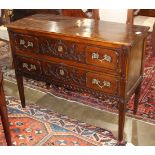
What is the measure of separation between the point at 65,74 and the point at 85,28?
0.43 metres

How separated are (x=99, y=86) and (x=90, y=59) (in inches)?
9.4

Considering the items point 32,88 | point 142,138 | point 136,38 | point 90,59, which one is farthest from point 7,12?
point 142,138

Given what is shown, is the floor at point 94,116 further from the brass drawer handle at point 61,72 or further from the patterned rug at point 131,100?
the brass drawer handle at point 61,72

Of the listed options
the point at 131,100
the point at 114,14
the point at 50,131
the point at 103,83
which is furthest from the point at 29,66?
the point at 114,14

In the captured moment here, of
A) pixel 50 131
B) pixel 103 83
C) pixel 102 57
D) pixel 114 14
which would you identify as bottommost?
pixel 50 131

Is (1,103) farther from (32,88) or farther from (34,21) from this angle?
(32,88)

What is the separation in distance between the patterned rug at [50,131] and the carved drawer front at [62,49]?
Answer: 72cm

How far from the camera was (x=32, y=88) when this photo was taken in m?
3.16

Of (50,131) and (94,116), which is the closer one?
(50,131)

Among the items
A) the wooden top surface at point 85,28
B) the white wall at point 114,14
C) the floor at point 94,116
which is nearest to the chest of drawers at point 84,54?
the wooden top surface at point 85,28

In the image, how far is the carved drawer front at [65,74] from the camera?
212 centimetres

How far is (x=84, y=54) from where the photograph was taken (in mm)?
1996

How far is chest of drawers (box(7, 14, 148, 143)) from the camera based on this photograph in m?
1.88

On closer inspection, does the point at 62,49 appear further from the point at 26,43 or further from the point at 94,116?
the point at 94,116
